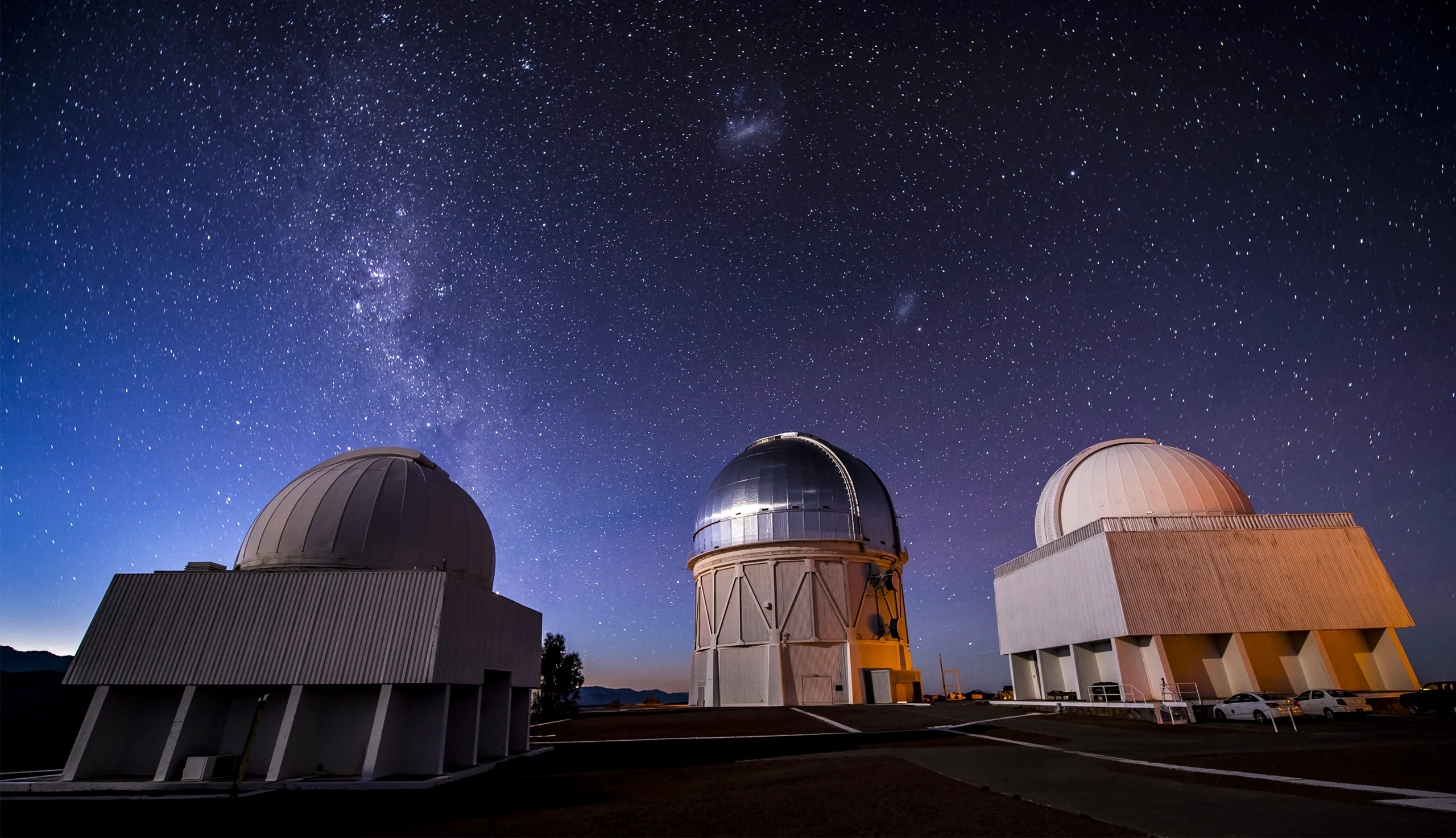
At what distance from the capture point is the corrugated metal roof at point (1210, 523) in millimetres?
24031

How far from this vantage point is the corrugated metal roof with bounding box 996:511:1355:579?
78.8 ft

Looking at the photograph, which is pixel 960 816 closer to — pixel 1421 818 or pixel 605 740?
pixel 1421 818

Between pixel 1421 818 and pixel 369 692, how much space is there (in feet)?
53.5

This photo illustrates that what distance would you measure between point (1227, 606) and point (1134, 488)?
5995 millimetres

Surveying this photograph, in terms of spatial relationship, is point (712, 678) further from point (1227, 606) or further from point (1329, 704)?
point (1329, 704)

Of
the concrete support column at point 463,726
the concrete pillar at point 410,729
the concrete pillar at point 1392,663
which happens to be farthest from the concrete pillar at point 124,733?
the concrete pillar at point 1392,663

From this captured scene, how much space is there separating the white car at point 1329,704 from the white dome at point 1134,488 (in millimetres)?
7965

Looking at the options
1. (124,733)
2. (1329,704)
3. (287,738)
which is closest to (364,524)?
(287,738)

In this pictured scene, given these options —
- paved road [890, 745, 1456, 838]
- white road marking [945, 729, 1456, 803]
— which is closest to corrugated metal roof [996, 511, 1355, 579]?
white road marking [945, 729, 1456, 803]

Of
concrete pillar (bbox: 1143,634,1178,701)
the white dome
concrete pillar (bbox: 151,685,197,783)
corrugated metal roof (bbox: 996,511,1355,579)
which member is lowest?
concrete pillar (bbox: 151,685,197,783)

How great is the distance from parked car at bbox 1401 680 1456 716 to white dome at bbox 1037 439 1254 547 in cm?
775

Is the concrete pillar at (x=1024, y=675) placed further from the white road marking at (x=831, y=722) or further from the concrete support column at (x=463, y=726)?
the concrete support column at (x=463, y=726)

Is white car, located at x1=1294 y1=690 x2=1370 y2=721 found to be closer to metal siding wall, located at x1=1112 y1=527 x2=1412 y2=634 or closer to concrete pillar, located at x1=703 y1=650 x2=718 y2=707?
metal siding wall, located at x1=1112 y1=527 x2=1412 y2=634

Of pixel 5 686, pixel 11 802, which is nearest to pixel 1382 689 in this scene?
pixel 11 802
